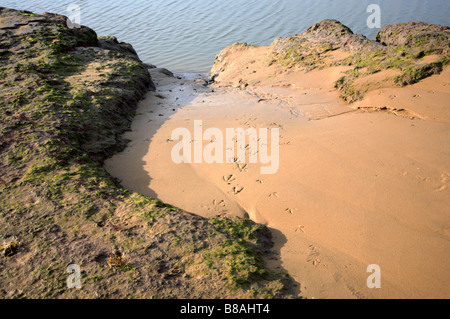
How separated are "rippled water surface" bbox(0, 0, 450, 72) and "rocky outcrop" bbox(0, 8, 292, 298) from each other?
6.77 meters

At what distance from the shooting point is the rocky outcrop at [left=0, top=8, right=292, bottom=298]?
2.17m

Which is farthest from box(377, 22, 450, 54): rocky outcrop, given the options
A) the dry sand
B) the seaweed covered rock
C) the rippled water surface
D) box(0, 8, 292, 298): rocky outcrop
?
box(0, 8, 292, 298): rocky outcrop

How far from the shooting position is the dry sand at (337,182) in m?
2.47

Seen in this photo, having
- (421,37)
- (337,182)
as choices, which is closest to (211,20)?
(421,37)

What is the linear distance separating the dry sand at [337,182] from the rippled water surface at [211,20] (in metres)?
6.07

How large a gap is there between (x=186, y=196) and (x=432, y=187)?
252cm

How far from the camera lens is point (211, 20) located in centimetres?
1258

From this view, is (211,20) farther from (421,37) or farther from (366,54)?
(421,37)

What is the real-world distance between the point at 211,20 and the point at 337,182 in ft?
36.4

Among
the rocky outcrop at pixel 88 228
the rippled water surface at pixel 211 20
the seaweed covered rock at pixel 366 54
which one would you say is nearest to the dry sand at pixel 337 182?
the seaweed covered rock at pixel 366 54

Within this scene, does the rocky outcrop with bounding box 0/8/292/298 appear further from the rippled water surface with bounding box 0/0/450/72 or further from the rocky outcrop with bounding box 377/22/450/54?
the rippled water surface with bounding box 0/0/450/72

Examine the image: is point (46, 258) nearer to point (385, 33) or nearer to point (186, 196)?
point (186, 196)

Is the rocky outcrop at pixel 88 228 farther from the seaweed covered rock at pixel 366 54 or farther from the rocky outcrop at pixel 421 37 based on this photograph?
the rocky outcrop at pixel 421 37
